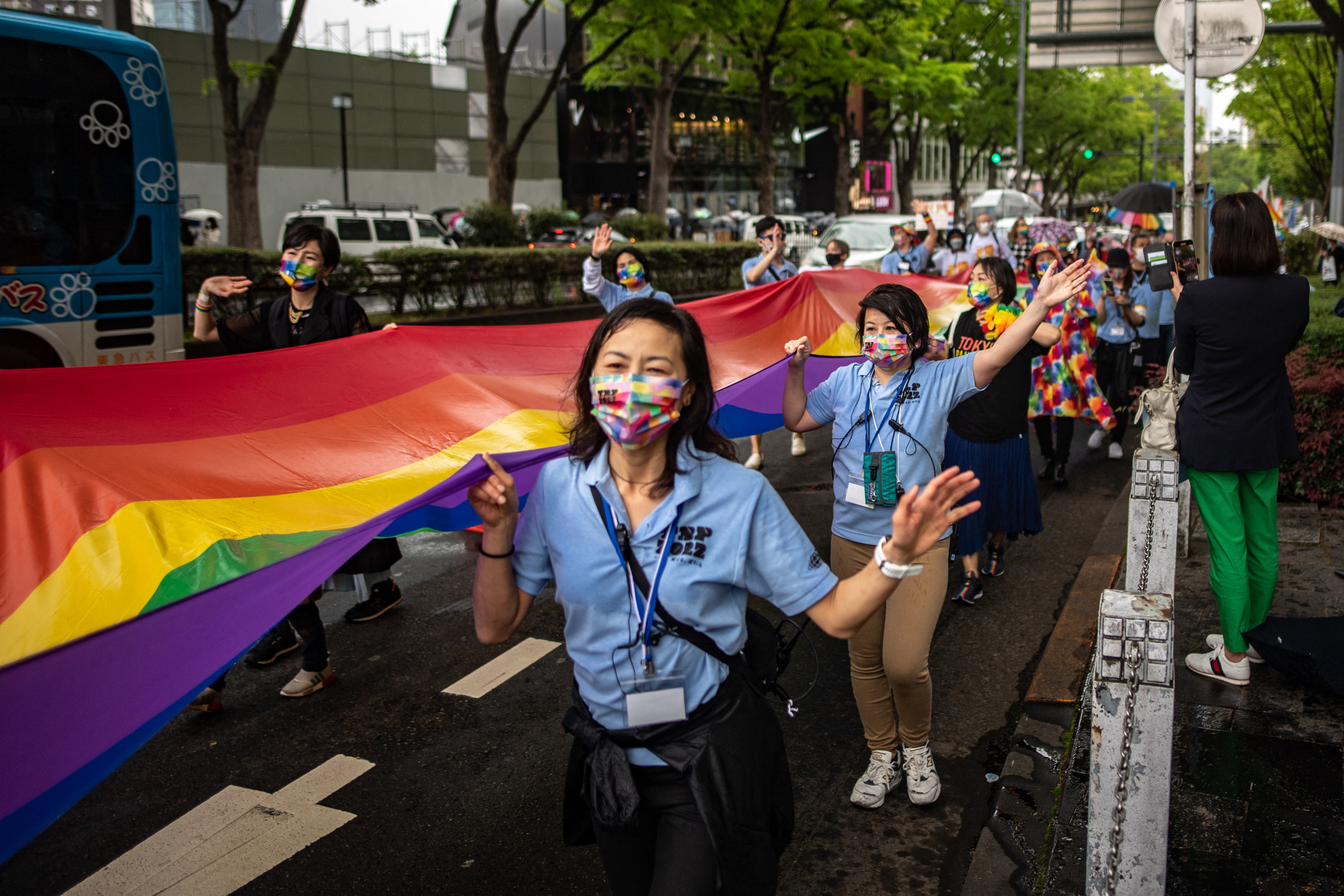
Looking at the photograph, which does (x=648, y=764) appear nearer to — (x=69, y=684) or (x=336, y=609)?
(x=69, y=684)

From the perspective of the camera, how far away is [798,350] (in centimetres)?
379

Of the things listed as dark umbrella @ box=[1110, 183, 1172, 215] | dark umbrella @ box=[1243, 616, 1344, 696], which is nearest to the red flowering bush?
dark umbrella @ box=[1243, 616, 1344, 696]

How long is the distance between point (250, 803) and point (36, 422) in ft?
6.21

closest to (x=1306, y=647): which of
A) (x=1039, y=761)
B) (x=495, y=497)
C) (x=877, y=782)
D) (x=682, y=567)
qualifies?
(x=1039, y=761)

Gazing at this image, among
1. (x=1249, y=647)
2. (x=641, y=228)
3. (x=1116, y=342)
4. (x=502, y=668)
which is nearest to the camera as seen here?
(x=1249, y=647)

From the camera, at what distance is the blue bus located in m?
7.31

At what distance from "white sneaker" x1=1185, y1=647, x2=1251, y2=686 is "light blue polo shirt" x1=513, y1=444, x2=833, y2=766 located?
10.3ft

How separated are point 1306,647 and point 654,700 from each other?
11.4 ft

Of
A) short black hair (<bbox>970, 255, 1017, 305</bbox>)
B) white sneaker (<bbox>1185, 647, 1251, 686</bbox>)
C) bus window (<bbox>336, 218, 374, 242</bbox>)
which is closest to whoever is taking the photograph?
white sneaker (<bbox>1185, 647, 1251, 686</bbox>)

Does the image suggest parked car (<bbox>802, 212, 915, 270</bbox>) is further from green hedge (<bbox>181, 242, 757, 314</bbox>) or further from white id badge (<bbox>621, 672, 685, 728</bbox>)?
white id badge (<bbox>621, 672, 685, 728</bbox>)

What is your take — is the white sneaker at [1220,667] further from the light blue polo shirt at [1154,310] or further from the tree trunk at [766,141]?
the tree trunk at [766,141]

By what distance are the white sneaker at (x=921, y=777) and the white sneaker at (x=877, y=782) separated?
0.24 ft

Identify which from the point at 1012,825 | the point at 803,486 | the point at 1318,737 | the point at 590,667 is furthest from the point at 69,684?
the point at 803,486

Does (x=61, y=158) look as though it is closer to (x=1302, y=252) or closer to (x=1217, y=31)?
(x=1217, y=31)
